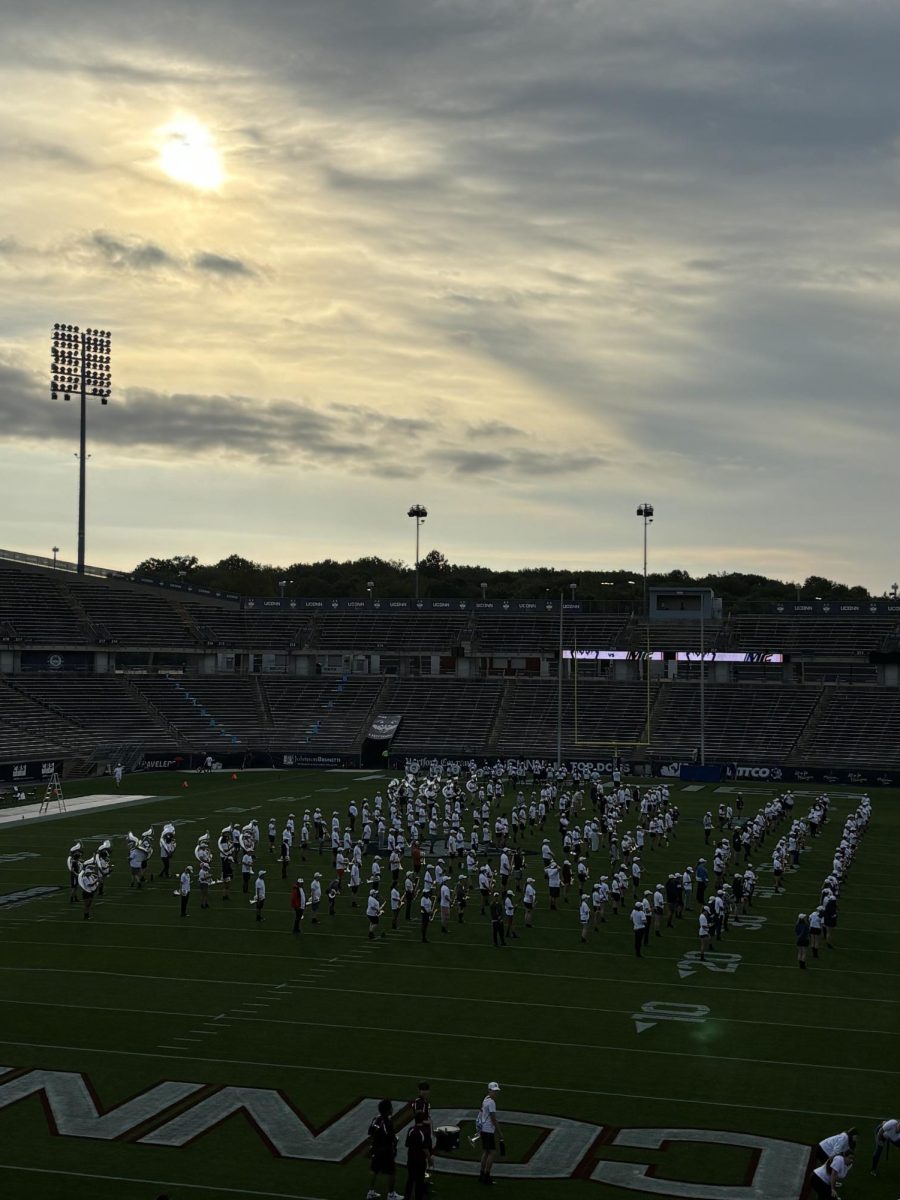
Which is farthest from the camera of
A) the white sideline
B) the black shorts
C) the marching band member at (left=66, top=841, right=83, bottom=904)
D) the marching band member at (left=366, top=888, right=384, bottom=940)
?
the white sideline

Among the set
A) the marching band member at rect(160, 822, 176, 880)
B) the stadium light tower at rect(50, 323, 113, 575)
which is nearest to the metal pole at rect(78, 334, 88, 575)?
the stadium light tower at rect(50, 323, 113, 575)

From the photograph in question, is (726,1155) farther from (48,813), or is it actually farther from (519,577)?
(519,577)

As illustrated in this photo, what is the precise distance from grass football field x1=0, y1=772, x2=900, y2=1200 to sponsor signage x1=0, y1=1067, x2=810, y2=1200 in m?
0.04

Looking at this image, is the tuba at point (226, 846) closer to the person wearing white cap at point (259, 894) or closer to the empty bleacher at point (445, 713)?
the person wearing white cap at point (259, 894)

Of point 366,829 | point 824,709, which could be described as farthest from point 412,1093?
point 824,709

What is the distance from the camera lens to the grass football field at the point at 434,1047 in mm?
13883

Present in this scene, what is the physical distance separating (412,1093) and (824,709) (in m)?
51.7

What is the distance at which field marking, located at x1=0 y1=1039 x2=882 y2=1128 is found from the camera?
15492mm

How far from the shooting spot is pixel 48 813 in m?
43.5

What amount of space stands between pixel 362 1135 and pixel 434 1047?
3.25 metres

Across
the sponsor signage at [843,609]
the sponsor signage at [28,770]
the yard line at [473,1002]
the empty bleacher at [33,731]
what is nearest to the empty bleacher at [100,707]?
the empty bleacher at [33,731]

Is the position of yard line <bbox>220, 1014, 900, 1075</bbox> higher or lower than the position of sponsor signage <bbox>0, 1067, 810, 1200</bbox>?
higher

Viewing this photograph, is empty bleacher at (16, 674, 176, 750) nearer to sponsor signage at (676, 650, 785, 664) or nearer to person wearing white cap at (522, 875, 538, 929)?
sponsor signage at (676, 650, 785, 664)

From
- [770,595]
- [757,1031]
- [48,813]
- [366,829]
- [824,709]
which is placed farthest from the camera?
[770,595]
